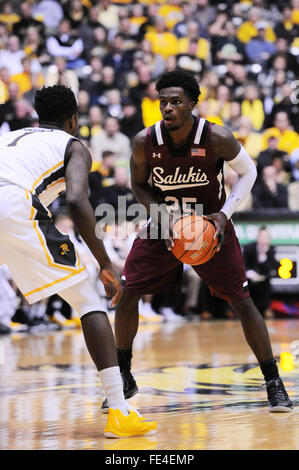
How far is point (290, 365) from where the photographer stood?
21.5 feet

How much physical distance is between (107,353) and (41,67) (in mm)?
10407

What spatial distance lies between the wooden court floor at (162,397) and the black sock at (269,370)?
163 mm

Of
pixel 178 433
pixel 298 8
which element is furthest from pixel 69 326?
pixel 298 8

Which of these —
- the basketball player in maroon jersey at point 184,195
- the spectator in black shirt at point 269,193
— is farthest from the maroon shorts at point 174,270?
the spectator in black shirt at point 269,193

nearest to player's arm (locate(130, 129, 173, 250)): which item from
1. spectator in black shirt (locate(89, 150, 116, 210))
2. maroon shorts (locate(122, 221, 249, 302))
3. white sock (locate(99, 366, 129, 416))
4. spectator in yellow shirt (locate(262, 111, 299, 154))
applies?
maroon shorts (locate(122, 221, 249, 302))

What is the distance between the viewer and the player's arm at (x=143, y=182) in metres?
4.96

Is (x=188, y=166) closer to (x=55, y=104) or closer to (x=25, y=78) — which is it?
(x=55, y=104)

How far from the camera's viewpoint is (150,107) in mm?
13547

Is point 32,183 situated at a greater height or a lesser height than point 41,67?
lesser

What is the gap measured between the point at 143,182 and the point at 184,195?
0.90ft

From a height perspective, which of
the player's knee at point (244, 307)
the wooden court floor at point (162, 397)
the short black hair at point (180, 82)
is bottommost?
the wooden court floor at point (162, 397)

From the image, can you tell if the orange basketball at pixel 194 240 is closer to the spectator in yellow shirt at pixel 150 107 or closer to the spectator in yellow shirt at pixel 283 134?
the spectator in yellow shirt at pixel 150 107

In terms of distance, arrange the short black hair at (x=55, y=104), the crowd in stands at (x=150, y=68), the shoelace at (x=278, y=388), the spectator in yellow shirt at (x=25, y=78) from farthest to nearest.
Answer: the spectator in yellow shirt at (x=25, y=78)
the crowd in stands at (x=150, y=68)
the shoelace at (x=278, y=388)
the short black hair at (x=55, y=104)
